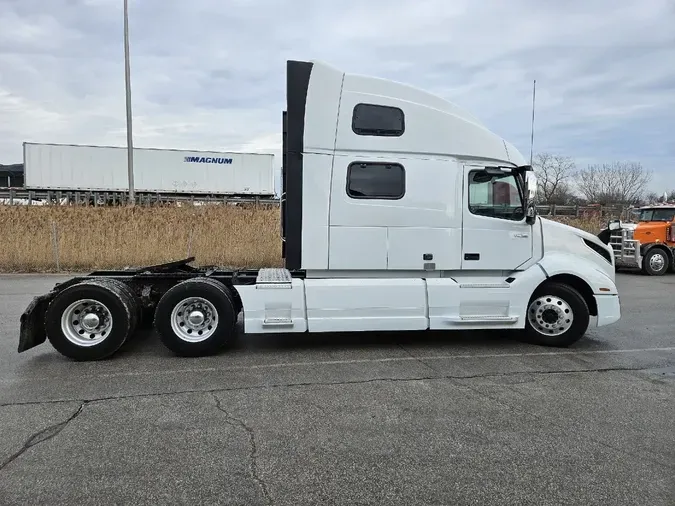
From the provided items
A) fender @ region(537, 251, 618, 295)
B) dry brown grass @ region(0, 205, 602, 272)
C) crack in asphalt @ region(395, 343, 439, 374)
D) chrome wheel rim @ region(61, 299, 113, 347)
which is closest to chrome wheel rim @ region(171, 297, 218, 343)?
chrome wheel rim @ region(61, 299, 113, 347)

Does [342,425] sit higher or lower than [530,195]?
lower

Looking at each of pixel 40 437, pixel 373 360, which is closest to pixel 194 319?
pixel 373 360

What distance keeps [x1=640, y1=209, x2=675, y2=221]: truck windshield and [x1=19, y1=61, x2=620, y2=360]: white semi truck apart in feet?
42.5

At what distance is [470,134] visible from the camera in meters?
6.71

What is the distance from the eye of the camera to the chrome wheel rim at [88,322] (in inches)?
237

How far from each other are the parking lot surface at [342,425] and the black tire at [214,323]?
0.63 ft

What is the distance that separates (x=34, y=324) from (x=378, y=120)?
4865 millimetres

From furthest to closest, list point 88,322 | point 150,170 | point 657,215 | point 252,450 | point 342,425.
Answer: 1. point 150,170
2. point 657,215
3. point 88,322
4. point 342,425
5. point 252,450

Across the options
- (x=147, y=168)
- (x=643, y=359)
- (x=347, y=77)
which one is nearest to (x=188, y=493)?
(x=347, y=77)

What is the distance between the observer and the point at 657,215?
57.4 feet

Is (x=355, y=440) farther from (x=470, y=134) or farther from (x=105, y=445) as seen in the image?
(x=470, y=134)

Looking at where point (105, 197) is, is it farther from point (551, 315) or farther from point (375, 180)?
point (551, 315)

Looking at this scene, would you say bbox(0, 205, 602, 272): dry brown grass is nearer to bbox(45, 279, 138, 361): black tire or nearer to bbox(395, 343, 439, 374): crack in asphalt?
bbox(395, 343, 439, 374): crack in asphalt

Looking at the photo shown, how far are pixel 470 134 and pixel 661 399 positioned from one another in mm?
3769
